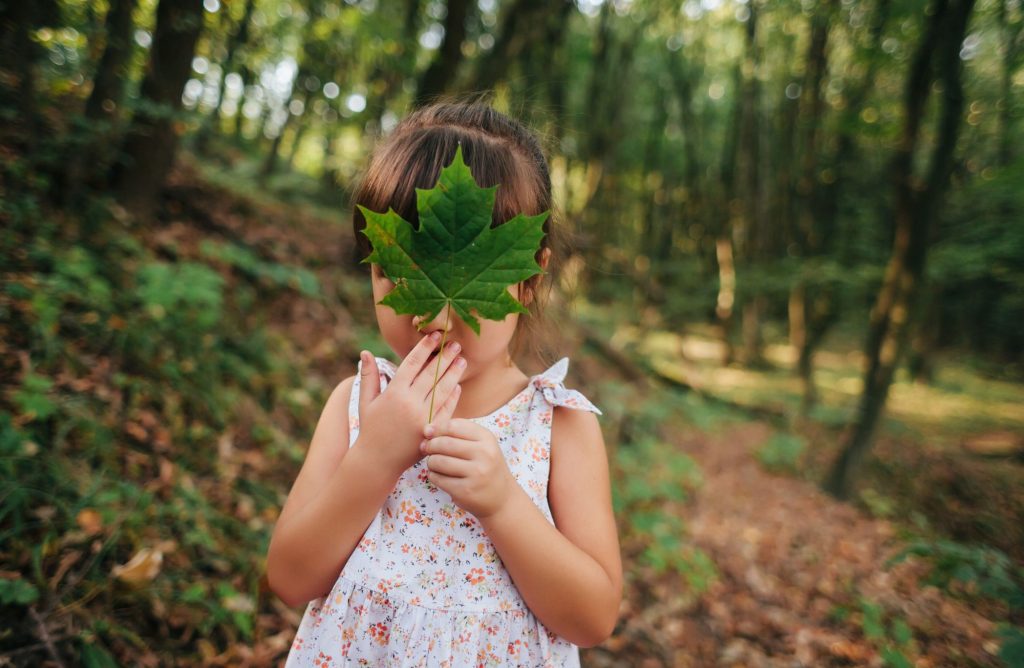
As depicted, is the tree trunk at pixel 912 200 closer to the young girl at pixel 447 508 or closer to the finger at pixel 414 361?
the young girl at pixel 447 508

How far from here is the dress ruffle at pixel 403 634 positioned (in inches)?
43.6

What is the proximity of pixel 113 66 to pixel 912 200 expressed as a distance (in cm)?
644

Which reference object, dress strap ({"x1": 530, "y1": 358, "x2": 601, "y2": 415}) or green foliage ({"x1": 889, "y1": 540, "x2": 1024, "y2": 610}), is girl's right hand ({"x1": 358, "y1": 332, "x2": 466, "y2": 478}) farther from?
green foliage ({"x1": 889, "y1": 540, "x2": 1024, "y2": 610})

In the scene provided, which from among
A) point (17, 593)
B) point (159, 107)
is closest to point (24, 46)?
point (159, 107)

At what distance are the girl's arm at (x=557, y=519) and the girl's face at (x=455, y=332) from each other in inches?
7.0

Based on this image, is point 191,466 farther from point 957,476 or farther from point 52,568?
point 957,476

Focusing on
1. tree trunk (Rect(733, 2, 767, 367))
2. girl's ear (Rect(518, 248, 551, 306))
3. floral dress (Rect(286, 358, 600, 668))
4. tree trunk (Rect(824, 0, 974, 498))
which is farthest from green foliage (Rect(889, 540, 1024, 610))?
tree trunk (Rect(733, 2, 767, 367))

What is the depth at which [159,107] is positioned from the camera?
3.70m

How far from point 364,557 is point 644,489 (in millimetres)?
3848

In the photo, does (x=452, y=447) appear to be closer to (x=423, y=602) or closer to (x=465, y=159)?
(x=423, y=602)

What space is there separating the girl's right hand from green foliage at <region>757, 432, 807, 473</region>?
6.82 m

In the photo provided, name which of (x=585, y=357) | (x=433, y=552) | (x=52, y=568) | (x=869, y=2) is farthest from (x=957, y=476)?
(x=52, y=568)

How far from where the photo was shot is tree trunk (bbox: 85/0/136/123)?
3314mm

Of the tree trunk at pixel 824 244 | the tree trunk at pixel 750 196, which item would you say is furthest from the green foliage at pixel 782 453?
the tree trunk at pixel 750 196
